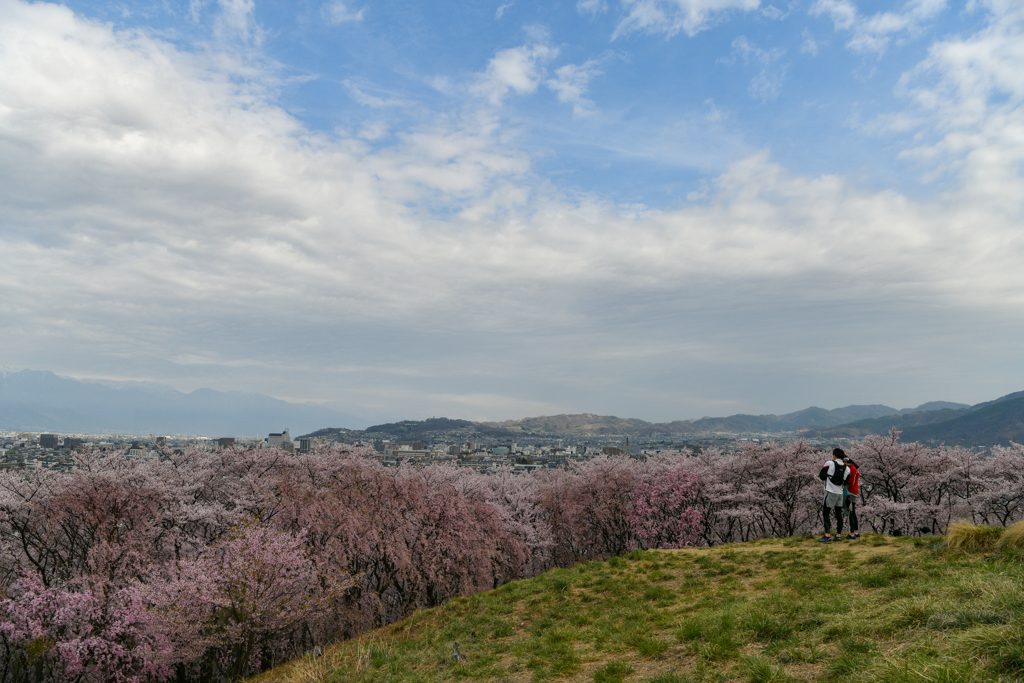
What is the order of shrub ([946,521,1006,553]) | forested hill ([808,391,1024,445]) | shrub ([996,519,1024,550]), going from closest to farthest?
shrub ([996,519,1024,550]), shrub ([946,521,1006,553]), forested hill ([808,391,1024,445])

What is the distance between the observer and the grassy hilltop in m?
5.37

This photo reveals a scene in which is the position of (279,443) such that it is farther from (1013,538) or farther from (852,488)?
(1013,538)

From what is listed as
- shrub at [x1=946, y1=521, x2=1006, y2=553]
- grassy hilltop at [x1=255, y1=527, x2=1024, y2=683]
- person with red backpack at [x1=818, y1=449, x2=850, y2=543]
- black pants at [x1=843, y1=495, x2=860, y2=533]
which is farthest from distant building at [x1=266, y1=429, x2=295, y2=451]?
shrub at [x1=946, y1=521, x2=1006, y2=553]

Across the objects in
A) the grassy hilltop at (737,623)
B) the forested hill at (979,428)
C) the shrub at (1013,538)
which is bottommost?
the forested hill at (979,428)

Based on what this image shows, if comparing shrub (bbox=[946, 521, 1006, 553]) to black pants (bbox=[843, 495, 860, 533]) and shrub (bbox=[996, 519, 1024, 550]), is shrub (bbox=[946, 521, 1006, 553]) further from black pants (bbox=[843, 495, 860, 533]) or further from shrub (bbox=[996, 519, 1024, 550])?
black pants (bbox=[843, 495, 860, 533])

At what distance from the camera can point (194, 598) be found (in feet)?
47.7

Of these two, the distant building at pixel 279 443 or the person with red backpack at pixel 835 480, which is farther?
the distant building at pixel 279 443

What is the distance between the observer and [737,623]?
7.52 m

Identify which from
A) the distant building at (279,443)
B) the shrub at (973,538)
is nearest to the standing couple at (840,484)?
the shrub at (973,538)

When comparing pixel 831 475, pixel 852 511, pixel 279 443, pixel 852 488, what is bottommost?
pixel 852 511

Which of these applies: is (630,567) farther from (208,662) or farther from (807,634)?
(208,662)

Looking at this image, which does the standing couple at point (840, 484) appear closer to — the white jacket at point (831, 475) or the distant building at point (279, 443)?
the white jacket at point (831, 475)

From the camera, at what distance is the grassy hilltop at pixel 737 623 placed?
5.37 meters

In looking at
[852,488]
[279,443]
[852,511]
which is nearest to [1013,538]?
[852,488]
